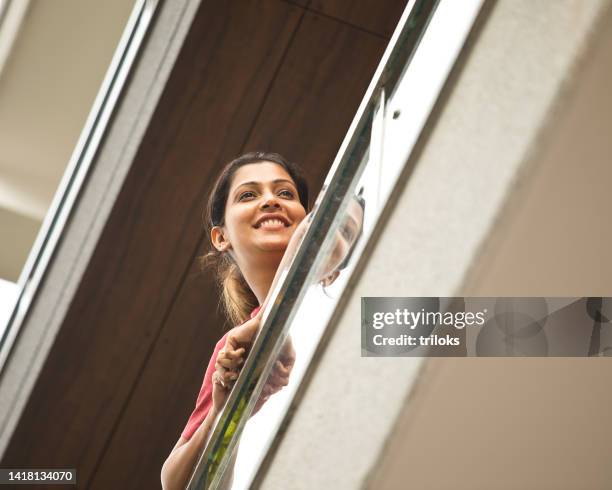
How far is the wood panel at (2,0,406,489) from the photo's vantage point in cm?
202

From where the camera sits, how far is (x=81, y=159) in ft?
6.98

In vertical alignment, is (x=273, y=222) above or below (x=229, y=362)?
above

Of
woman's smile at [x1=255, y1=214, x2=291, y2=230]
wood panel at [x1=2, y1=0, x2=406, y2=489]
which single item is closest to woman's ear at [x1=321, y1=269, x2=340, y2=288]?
woman's smile at [x1=255, y1=214, x2=291, y2=230]

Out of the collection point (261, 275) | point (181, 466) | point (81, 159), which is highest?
point (81, 159)

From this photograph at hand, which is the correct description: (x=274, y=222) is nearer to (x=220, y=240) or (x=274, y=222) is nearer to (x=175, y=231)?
(x=220, y=240)

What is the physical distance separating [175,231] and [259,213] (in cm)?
98

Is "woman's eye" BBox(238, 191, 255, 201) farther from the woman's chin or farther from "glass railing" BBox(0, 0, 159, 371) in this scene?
"glass railing" BBox(0, 0, 159, 371)

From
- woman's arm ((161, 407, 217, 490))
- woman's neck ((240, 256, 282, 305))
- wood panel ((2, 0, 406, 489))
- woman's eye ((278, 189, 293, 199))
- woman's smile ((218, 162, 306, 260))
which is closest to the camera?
woman's arm ((161, 407, 217, 490))

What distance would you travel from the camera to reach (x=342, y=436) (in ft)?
0.81

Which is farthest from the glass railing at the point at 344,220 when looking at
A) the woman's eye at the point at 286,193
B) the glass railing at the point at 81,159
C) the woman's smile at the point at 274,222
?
the glass railing at the point at 81,159

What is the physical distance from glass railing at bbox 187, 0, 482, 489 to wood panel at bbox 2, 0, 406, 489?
177 cm

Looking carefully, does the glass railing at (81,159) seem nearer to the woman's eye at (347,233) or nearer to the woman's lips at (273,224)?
the woman's lips at (273,224)

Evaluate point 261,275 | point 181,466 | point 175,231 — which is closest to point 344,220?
point 181,466

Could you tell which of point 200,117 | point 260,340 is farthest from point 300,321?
point 200,117
